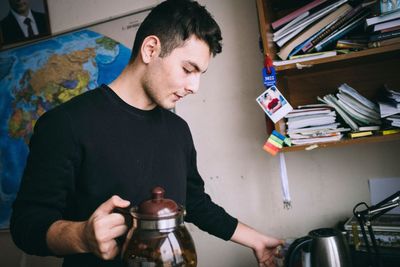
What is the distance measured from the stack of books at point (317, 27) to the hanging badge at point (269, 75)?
4 cm

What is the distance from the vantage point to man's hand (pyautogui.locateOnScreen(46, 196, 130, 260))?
0.65 metres

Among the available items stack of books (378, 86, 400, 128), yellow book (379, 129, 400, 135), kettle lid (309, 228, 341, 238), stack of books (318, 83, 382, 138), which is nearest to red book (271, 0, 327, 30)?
stack of books (318, 83, 382, 138)

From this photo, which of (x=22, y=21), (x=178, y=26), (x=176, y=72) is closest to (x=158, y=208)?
(x=176, y=72)

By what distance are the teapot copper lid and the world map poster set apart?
1478mm

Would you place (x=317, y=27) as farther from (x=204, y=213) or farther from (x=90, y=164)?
(x=90, y=164)

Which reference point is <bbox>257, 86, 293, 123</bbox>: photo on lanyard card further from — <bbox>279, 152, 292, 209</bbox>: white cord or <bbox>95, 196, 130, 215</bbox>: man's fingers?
<bbox>95, 196, 130, 215</bbox>: man's fingers

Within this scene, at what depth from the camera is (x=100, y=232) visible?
64cm

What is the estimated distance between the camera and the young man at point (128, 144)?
95 cm

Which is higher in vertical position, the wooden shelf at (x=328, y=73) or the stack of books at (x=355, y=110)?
the wooden shelf at (x=328, y=73)

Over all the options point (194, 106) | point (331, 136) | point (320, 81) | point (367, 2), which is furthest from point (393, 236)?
point (194, 106)

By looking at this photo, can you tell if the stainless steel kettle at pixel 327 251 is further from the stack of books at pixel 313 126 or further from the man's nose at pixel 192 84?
the man's nose at pixel 192 84

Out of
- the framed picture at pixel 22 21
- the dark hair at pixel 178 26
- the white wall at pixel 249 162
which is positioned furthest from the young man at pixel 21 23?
the dark hair at pixel 178 26

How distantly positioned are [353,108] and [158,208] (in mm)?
1111

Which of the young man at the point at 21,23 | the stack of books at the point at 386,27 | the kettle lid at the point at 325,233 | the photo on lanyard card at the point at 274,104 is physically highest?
the young man at the point at 21,23
